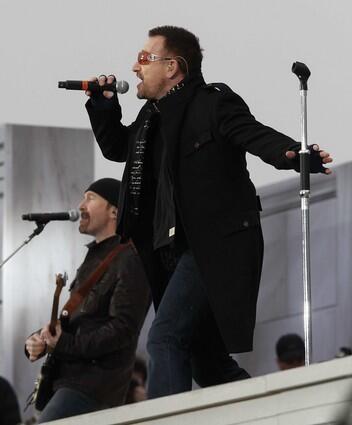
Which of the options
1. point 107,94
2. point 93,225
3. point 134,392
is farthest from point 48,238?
point 107,94

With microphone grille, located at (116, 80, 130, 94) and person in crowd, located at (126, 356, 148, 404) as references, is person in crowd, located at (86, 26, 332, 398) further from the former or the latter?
person in crowd, located at (126, 356, 148, 404)

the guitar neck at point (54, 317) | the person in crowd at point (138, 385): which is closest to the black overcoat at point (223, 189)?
the guitar neck at point (54, 317)

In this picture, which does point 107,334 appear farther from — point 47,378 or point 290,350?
point 290,350

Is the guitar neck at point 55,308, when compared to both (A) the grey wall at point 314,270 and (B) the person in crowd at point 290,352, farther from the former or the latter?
(A) the grey wall at point 314,270

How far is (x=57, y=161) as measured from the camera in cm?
1317

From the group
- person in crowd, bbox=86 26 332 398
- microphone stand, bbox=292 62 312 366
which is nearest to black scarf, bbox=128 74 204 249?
person in crowd, bbox=86 26 332 398

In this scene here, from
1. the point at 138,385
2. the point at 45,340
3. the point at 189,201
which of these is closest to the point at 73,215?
the point at 45,340

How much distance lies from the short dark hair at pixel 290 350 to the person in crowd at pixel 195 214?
290cm

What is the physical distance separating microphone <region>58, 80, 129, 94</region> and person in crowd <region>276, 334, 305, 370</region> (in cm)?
294

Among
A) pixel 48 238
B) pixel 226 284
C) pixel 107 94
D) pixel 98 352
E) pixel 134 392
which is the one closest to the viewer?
pixel 226 284

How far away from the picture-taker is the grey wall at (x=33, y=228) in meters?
12.6

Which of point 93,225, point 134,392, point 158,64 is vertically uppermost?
point 158,64

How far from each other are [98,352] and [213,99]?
1.47 m

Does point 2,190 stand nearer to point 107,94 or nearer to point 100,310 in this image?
point 100,310
